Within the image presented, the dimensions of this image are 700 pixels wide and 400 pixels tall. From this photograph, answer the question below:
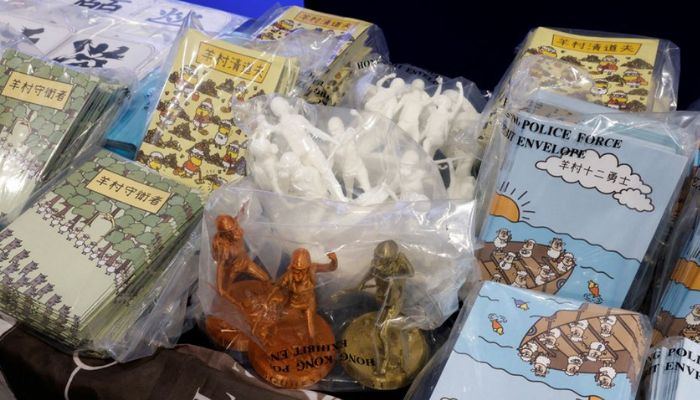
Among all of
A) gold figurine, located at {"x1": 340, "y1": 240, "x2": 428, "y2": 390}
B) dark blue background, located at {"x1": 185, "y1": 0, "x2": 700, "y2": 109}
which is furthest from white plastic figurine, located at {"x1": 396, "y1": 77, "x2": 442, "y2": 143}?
dark blue background, located at {"x1": 185, "y1": 0, "x2": 700, "y2": 109}

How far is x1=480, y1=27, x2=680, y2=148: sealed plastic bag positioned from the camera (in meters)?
0.82

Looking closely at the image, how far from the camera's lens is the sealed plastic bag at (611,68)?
32.2 inches

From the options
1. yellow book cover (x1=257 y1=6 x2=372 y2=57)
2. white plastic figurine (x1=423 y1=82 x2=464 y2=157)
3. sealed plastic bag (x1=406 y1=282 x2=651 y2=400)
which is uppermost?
yellow book cover (x1=257 y1=6 x2=372 y2=57)

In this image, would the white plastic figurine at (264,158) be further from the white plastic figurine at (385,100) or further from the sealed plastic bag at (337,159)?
the white plastic figurine at (385,100)

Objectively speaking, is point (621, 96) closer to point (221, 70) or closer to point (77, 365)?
point (221, 70)

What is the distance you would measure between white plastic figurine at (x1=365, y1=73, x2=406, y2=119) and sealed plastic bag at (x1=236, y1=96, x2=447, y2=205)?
67 mm

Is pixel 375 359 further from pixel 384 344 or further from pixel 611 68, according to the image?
pixel 611 68

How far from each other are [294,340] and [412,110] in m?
0.38

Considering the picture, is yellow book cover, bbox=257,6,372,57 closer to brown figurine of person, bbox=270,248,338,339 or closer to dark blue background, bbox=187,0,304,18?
dark blue background, bbox=187,0,304,18

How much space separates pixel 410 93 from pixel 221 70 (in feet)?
0.97

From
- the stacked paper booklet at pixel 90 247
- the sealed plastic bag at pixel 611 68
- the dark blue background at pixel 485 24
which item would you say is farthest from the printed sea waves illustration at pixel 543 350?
the dark blue background at pixel 485 24

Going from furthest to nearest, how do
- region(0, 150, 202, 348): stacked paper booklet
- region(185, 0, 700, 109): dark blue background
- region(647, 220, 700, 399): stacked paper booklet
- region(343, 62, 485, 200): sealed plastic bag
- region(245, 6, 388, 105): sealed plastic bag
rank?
region(185, 0, 700, 109): dark blue background < region(245, 6, 388, 105): sealed plastic bag < region(343, 62, 485, 200): sealed plastic bag < region(0, 150, 202, 348): stacked paper booklet < region(647, 220, 700, 399): stacked paper booklet

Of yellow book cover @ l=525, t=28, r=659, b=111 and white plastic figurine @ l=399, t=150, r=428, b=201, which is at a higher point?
yellow book cover @ l=525, t=28, r=659, b=111

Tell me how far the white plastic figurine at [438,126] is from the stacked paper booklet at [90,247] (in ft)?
1.09
